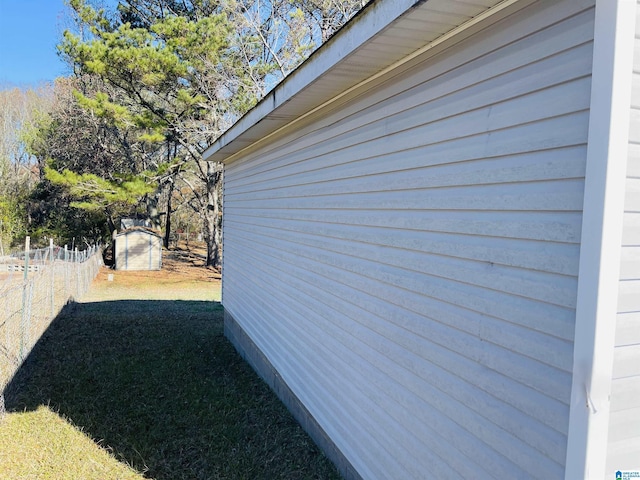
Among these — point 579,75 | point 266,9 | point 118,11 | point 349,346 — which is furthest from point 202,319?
point 118,11

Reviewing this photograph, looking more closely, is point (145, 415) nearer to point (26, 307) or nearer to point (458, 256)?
point (26, 307)

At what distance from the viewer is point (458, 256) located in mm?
2328

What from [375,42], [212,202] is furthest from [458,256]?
[212,202]

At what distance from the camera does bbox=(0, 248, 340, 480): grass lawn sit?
395 centimetres

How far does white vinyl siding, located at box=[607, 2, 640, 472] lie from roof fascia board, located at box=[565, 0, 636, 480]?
0.05 metres

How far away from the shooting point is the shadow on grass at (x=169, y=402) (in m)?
4.05

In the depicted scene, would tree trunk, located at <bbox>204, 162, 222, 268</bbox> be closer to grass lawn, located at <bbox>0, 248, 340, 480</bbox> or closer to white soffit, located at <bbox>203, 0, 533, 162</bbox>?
grass lawn, located at <bbox>0, 248, 340, 480</bbox>

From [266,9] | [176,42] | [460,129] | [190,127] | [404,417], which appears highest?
[266,9]

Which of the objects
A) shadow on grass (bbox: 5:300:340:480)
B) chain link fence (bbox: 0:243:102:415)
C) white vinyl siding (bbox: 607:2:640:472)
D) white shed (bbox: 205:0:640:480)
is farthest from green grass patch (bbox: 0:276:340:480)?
white vinyl siding (bbox: 607:2:640:472)

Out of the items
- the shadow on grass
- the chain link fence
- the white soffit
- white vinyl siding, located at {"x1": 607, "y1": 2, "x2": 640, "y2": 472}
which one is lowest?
the shadow on grass

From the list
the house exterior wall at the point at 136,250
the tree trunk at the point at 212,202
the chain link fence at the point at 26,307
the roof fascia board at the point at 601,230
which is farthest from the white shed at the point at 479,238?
the house exterior wall at the point at 136,250

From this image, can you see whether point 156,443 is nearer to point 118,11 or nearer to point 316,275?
point 316,275

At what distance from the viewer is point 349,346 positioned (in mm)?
3580

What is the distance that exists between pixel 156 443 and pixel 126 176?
51.8 ft
